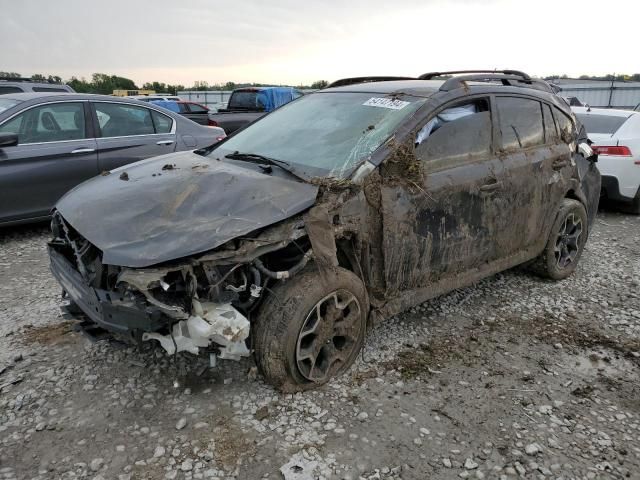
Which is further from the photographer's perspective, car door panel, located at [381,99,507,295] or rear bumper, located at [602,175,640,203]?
rear bumper, located at [602,175,640,203]

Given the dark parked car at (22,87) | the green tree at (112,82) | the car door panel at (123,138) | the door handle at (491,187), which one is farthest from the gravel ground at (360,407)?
the green tree at (112,82)

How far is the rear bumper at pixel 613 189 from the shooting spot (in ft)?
23.8

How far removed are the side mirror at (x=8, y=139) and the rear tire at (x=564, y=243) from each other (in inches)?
208

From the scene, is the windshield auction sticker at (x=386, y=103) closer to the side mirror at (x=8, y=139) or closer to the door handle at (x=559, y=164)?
the door handle at (x=559, y=164)

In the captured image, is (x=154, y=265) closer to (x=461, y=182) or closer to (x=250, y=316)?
(x=250, y=316)

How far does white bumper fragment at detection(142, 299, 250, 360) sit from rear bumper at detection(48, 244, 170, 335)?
0.09m

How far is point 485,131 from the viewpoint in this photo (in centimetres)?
371

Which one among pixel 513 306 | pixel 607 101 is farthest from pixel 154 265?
pixel 607 101

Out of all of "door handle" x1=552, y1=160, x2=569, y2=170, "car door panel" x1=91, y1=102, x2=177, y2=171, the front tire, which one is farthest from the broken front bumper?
"car door panel" x1=91, y1=102, x2=177, y2=171

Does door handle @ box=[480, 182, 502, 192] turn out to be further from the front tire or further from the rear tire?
the front tire

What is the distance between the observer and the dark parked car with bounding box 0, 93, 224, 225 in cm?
532

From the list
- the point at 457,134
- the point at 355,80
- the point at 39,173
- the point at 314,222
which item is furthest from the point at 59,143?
the point at 457,134

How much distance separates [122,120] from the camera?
622cm

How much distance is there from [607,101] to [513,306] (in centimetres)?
2467
